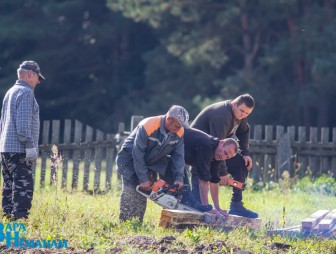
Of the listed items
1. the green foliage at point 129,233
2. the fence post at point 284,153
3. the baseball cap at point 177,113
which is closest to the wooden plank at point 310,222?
the green foliage at point 129,233

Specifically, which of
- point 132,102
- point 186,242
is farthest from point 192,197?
point 132,102

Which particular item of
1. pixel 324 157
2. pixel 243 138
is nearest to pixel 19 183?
pixel 243 138

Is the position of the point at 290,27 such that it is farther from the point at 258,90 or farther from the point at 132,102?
the point at 132,102

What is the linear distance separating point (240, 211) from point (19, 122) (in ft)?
10.6

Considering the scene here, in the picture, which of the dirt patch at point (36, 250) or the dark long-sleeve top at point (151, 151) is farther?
the dark long-sleeve top at point (151, 151)

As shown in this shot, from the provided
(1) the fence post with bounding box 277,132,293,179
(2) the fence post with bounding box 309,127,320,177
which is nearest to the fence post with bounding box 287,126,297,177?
(1) the fence post with bounding box 277,132,293,179

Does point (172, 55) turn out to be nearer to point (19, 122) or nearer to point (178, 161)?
point (178, 161)

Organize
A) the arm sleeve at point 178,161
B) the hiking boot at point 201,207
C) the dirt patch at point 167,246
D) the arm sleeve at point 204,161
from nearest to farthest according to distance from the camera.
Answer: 1. the dirt patch at point 167,246
2. the arm sleeve at point 178,161
3. the hiking boot at point 201,207
4. the arm sleeve at point 204,161

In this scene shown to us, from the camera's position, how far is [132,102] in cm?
3347

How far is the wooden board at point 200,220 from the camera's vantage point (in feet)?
32.5

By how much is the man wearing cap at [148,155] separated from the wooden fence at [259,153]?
388 cm

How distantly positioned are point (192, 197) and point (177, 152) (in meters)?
0.74

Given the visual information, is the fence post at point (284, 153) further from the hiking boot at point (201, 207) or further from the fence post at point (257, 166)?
the hiking boot at point (201, 207)

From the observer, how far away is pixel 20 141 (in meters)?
10.1
